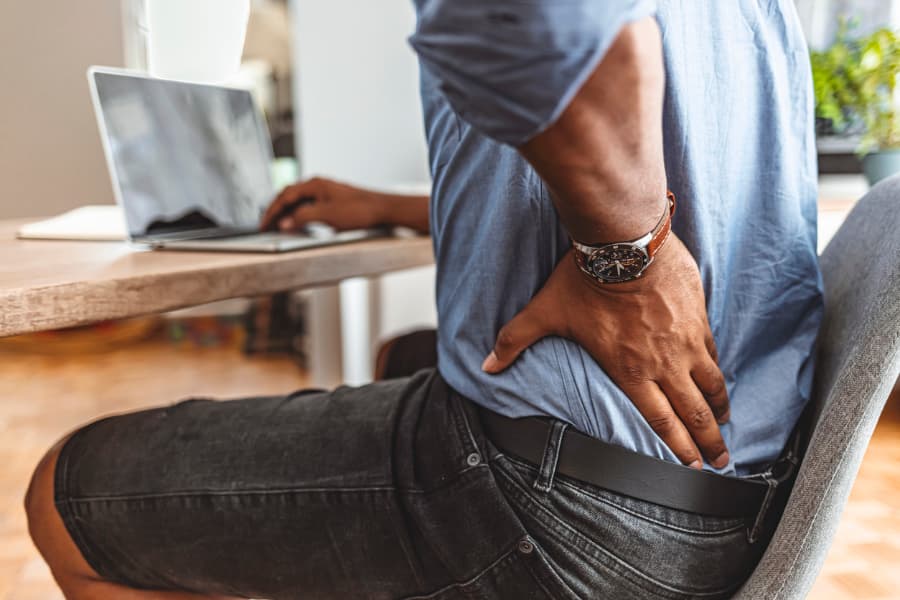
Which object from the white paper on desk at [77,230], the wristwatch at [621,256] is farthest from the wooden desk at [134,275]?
the wristwatch at [621,256]

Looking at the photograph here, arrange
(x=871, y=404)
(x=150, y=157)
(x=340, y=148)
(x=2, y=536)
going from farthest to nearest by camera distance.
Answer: (x=340, y=148) → (x=2, y=536) → (x=150, y=157) → (x=871, y=404)

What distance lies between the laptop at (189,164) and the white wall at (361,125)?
0.76 m

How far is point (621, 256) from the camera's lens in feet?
1.53

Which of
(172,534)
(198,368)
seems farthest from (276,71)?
(172,534)

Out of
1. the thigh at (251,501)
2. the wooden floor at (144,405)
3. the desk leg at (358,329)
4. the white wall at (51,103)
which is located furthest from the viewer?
the desk leg at (358,329)

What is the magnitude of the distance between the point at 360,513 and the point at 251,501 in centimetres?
8

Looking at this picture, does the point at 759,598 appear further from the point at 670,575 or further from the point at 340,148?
the point at 340,148

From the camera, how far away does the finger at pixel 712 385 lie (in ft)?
1.77

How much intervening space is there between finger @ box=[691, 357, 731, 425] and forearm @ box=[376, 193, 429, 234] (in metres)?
0.58

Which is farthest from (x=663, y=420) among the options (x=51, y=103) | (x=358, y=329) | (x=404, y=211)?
(x=51, y=103)

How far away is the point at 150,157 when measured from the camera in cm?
95

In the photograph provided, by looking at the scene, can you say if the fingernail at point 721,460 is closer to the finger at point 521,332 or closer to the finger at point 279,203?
the finger at point 521,332

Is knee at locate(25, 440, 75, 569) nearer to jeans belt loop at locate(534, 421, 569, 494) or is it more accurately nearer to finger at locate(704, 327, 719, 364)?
jeans belt loop at locate(534, 421, 569, 494)

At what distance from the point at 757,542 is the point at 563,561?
0.15 metres
